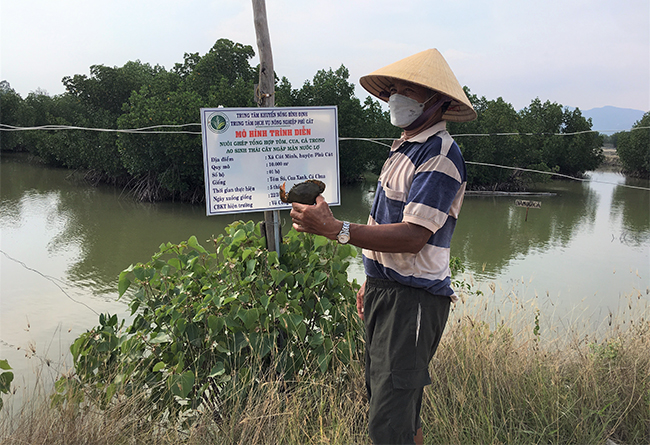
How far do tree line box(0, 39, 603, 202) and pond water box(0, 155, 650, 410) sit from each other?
1.55 m

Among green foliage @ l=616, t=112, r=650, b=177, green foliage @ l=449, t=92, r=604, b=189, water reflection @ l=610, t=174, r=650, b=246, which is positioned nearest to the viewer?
water reflection @ l=610, t=174, r=650, b=246

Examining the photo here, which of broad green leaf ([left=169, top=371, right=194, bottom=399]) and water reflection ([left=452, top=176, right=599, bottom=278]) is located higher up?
broad green leaf ([left=169, top=371, right=194, bottom=399])

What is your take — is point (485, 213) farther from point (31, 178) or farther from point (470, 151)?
point (31, 178)

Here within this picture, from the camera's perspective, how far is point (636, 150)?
30.9m

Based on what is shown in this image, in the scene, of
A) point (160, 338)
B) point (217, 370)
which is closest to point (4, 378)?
point (160, 338)

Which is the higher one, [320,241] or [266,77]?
[266,77]

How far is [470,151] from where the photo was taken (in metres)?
23.2

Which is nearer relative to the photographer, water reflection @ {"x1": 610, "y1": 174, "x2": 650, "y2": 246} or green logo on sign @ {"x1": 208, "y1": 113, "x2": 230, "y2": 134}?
green logo on sign @ {"x1": 208, "y1": 113, "x2": 230, "y2": 134}

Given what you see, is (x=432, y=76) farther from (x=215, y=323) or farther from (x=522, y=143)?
(x=522, y=143)

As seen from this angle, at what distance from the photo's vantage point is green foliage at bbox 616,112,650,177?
29641mm

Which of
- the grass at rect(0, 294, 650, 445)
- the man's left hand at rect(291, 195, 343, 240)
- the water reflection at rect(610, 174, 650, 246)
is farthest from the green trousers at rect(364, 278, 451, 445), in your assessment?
the water reflection at rect(610, 174, 650, 246)

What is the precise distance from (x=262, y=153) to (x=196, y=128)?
14.1 meters

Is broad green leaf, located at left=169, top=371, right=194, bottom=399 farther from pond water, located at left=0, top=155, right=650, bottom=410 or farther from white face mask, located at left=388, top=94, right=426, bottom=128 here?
white face mask, located at left=388, top=94, right=426, bottom=128

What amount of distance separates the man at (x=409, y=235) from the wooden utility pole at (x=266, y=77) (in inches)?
40.3
